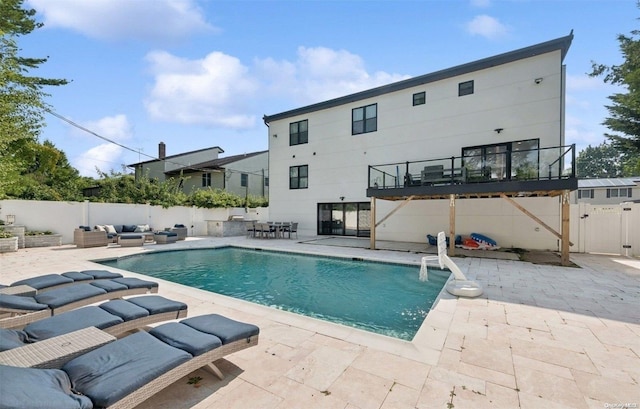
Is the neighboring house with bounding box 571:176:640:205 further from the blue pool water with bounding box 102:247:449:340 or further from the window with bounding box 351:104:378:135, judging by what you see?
the blue pool water with bounding box 102:247:449:340

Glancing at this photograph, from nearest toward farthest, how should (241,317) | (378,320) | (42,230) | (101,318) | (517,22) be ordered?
(101,318), (241,317), (378,320), (517,22), (42,230)

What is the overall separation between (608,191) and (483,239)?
2219 cm

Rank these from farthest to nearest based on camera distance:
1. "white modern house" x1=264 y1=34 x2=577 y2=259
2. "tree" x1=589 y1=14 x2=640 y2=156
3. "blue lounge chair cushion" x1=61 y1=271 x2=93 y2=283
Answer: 1. "tree" x1=589 y1=14 x2=640 y2=156
2. "white modern house" x1=264 y1=34 x2=577 y2=259
3. "blue lounge chair cushion" x1=61 y1=271 x2=93 y2=283

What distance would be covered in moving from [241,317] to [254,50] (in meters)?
10.5

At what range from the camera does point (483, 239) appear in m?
11.2

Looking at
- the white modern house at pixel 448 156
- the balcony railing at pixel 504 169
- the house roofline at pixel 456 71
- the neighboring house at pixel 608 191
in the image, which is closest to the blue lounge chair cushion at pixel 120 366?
the white modern house at pixel 448 156

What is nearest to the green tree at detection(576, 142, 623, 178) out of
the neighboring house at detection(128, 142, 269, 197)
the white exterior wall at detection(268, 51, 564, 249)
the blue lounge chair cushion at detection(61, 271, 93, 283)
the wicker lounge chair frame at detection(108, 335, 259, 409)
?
the white exterior wall at detection(268, 51, 564, 249)

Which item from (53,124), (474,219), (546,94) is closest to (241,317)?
(474,219)

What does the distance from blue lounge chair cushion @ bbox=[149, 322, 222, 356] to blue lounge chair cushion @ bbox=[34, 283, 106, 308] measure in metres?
1.98

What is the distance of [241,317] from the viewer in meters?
4.21

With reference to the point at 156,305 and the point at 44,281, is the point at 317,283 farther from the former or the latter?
the point at 44,281

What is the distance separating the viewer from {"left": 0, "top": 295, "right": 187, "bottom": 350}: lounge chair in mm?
2637

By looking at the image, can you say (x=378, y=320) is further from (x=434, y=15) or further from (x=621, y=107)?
(x=621, y=107)

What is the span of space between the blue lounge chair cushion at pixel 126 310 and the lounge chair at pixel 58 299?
2.63 feet
